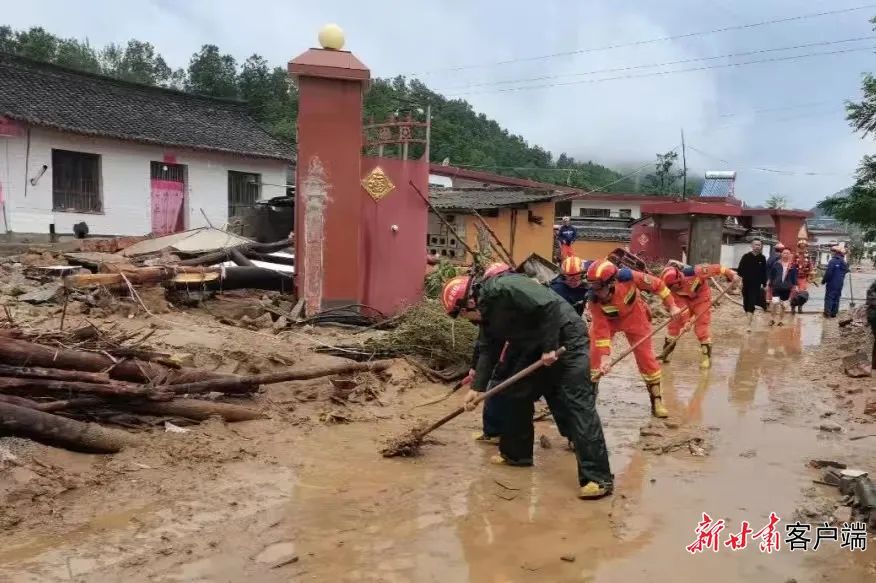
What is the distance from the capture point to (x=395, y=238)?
10.1m

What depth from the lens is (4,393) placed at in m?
4.67

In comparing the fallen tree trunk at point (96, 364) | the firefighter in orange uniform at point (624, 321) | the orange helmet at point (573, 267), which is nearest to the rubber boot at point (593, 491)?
the firefighter in orange uniform at point (624, 321)

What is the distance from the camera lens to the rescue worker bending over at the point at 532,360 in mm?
4641

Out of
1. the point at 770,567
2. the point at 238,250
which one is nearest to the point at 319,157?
the point at 238,250

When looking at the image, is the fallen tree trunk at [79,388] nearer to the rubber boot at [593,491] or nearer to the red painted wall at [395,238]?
the rubber boot at [593,491]

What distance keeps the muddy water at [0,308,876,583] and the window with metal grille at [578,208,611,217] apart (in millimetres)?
27665

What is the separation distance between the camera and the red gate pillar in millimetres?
9305

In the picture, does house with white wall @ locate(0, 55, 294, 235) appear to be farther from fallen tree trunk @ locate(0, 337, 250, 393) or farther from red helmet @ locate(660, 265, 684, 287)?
red helmet @ locate(660, 265, 684, 287)

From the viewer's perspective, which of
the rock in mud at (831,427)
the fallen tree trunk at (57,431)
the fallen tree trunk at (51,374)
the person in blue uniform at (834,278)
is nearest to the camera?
the fallen tree trunk at (57,431)

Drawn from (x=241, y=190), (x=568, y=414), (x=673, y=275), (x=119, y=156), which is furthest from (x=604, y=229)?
(x=568, y=414)

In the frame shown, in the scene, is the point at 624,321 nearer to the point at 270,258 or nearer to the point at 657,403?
the point at 657,403

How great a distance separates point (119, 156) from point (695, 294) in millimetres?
16968

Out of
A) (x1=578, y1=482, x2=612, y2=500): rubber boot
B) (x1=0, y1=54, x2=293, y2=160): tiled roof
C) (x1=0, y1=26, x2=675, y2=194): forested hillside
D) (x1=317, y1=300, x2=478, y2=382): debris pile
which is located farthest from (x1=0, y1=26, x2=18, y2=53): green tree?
(x1=578, y1=482, x2=612, y2=500): rubber boot

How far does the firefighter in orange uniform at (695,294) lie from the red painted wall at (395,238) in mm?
3453
